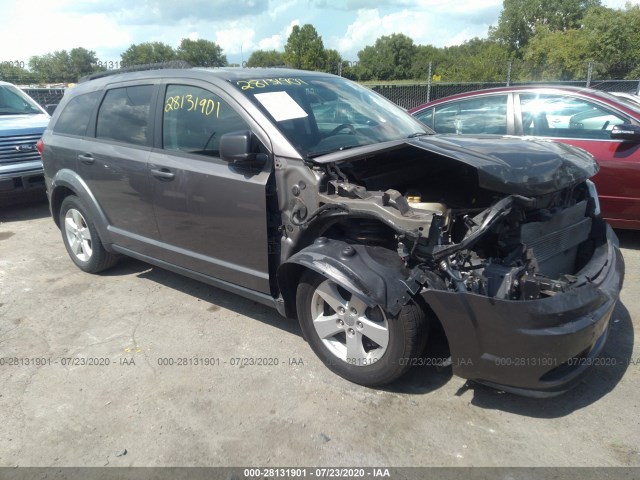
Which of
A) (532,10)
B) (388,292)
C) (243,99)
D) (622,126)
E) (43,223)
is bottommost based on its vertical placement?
(43,223)

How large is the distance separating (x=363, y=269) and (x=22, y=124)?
7365 mm

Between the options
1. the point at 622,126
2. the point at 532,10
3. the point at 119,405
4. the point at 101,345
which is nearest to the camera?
the point at 119,405

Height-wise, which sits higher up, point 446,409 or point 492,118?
point 492,118

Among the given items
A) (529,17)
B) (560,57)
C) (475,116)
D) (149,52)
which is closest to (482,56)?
(560,57)

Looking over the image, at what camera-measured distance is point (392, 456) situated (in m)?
2.62

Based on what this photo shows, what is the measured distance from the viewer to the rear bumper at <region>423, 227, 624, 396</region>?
8.27 feet

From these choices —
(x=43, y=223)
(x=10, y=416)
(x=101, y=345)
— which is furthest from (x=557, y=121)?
(x=43, y=223)

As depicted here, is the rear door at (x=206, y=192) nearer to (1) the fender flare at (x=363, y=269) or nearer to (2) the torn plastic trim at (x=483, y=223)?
(1) the fender flare at (x=363, y=269)

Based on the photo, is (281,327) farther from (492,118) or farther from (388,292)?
(492,118)

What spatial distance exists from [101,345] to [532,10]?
8268cm

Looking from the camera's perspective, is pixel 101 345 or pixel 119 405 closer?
pixel 119 405

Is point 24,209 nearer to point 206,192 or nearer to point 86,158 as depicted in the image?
point 86,158

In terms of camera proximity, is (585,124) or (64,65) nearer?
(585,124)

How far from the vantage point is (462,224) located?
306cm
